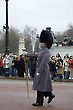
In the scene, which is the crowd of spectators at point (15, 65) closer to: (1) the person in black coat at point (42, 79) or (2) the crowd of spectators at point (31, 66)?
(2) the crowd of spectators at point (31, 66)

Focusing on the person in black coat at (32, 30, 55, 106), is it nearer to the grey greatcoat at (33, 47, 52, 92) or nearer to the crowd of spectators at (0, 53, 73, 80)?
the grey greatcoat at (33, 47, 52, 92)

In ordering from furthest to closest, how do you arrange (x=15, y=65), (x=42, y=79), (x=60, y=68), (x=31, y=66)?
(x=31, y=66) → (x=15, y=65) → (x=60, y=68) → (x=42, y=79)

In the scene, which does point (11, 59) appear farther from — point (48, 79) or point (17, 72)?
point (48, 79)

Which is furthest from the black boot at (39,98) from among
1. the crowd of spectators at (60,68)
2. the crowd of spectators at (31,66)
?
the crowd of spectators at (60,68)

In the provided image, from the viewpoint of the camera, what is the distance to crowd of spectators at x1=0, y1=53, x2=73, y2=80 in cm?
1641

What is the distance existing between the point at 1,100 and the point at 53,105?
5.58 ft

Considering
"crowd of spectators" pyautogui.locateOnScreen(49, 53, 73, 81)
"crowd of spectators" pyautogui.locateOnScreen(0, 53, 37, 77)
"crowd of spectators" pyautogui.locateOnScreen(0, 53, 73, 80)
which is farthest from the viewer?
"crowd of spectators" pyautogui.locateOnScreen(0, 53, 37, 77)

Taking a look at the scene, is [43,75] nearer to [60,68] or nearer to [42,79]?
[42,79]

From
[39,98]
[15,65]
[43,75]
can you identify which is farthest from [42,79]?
[15,65]

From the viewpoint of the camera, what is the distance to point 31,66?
58.5ft

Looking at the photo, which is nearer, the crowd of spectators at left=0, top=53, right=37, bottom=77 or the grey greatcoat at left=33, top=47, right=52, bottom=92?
the grey greatcoat at left=33, top=47, right=52, bottom=92

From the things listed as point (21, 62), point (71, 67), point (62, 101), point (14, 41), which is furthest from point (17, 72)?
point (14, 41)

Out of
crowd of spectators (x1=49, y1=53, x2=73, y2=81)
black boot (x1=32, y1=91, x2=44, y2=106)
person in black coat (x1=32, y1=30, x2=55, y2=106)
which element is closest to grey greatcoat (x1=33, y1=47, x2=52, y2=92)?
person in black coat (x1=32, y1=30, x2=55, y2=106)

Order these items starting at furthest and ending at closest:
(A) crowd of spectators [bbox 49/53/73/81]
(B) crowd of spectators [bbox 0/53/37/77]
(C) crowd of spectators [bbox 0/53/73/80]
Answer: (B) crowd of spectators [bbox 0/53/37/77]
(C) crowd of spectators [bbox 0/53/73/80]
(A) crowd of spectators [bbox 49/53/73/81]
